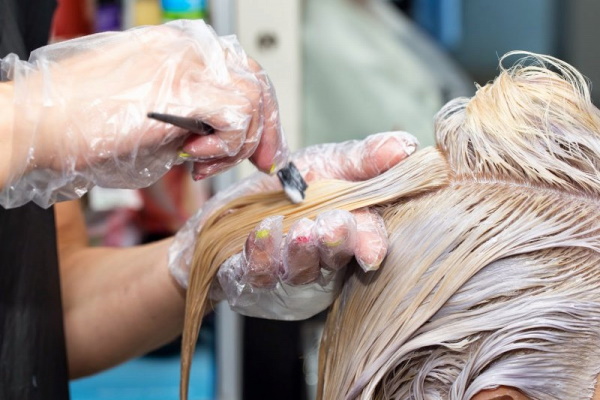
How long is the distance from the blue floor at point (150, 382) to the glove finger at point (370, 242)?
175 centimetres

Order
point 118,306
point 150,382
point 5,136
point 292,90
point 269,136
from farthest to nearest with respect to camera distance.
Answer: point 150,382
point 292,90
point 118,306
point 269,136
point 5,136

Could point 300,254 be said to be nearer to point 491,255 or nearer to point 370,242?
point 370,242

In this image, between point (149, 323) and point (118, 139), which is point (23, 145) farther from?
point (149, 323)

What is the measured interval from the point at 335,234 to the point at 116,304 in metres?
0.49

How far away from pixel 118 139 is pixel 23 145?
0.32ft

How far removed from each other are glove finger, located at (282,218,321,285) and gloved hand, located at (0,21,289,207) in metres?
0.11

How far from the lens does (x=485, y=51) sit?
9.03 ft

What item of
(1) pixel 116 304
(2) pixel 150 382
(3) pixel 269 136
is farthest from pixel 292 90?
(3) pixel 269 136

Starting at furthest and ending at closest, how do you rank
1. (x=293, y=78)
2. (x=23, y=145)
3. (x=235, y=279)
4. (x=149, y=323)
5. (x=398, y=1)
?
(x=398, y=1) < (x=293, y=78) < (x=149, y=323) < (x=235, y=279) < (x=23, y=145)

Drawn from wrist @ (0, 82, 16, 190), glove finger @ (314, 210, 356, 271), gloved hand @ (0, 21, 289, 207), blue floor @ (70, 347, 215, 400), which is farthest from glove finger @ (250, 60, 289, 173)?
blue floor @ (70, 347, 215, 400)

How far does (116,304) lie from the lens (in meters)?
1.18

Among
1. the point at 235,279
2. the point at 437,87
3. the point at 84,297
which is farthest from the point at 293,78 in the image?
the point at 235,279

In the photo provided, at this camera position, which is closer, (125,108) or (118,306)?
(125,108)

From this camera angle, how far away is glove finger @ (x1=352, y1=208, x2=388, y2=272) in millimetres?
869
